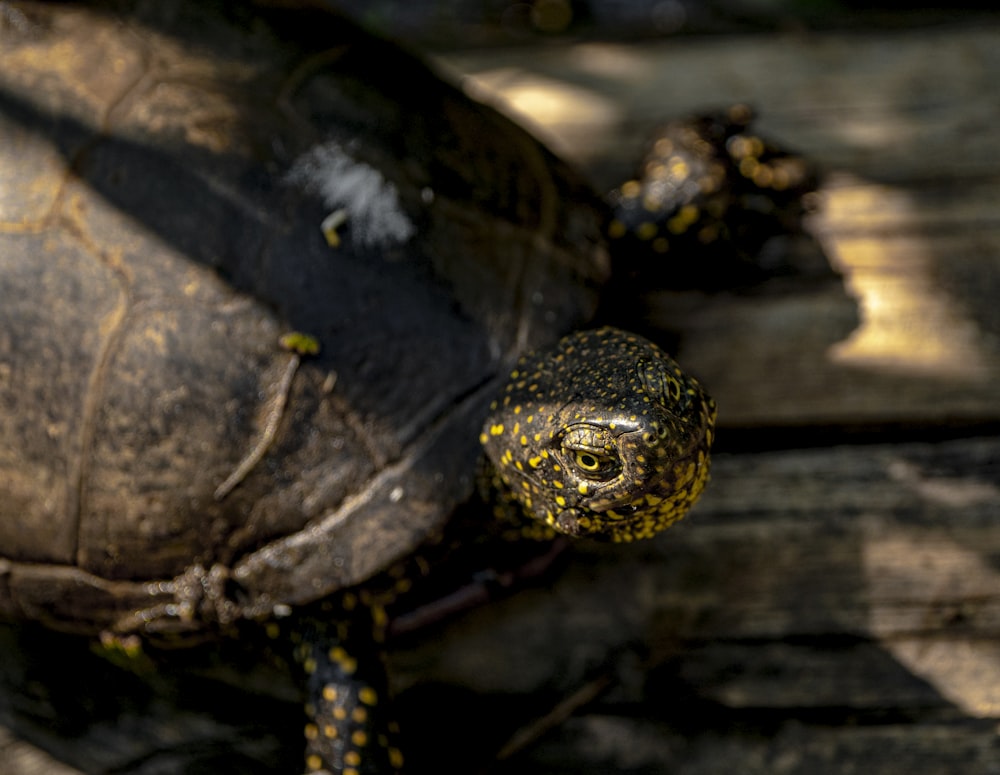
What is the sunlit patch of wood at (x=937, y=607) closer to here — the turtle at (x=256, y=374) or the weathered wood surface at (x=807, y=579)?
the weathered wood surface at (x=807, y=579)

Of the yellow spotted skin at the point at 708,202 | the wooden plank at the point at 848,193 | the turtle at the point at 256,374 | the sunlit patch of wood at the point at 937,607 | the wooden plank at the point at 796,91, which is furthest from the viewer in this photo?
the wooden plank at the point at 796,91

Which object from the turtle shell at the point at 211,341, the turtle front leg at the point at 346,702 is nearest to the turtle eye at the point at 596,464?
the turtle shell at the point at 211,341

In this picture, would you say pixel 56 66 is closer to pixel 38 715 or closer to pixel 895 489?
pixel 38 715

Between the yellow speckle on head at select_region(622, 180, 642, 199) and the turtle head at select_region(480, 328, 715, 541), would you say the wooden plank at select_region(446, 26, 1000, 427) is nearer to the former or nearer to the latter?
the yellow speckle on head at select_region(622, 180, 642, 199)

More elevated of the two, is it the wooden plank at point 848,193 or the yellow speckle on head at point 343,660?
the wooden plank at point 848,193

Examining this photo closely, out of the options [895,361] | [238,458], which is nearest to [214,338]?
[238,458]

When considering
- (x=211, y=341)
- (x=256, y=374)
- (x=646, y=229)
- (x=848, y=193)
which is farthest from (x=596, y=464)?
(x=848, y=193)

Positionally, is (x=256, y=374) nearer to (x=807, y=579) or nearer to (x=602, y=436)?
(x=602, y=436)
